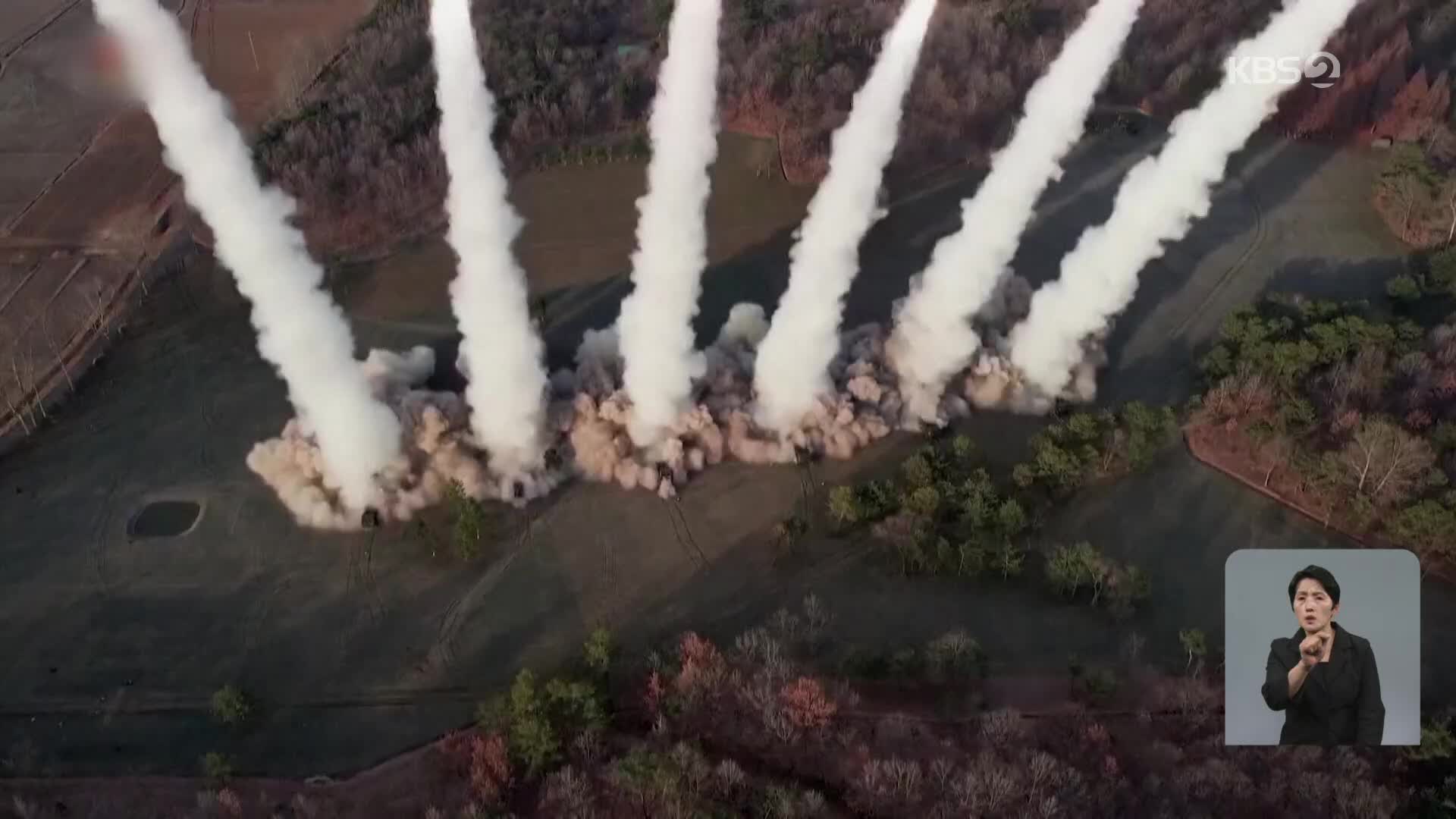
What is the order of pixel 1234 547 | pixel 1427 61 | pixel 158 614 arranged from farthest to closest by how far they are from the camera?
1. pixel 1427 61
2. pixel 1234 547
3. pixel 158 614

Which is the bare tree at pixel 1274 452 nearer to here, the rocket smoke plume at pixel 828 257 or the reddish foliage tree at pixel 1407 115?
the rocket smoke plume at pixel 828 257

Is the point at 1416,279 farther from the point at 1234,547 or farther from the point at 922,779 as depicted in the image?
the point at 922,779

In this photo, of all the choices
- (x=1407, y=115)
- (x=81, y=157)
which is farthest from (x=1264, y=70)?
(x=81, y=157)

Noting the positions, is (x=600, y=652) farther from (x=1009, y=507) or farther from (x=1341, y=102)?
(x=1341, y=102)

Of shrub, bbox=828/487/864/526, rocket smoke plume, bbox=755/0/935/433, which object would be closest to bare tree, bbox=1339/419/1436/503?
shrub, bbox=828/487/864/526

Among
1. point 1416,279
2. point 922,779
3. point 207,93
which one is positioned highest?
point 207,93

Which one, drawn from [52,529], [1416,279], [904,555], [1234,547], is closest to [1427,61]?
[1416,279]
